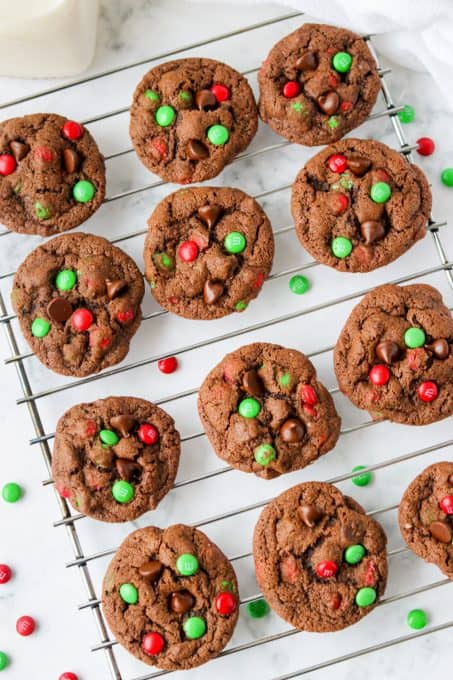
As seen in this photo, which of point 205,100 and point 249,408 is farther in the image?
point 205,100

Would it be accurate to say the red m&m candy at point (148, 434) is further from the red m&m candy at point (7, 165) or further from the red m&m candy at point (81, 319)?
the red m&m candy at point (7, 165)

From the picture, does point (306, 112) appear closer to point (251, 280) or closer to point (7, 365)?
point (251, 280)

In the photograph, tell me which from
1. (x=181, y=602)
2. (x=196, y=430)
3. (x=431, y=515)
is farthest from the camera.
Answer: (x=196, y=430)

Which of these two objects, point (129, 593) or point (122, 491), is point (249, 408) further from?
point (129, 593)

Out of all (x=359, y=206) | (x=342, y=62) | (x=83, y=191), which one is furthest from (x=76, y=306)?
(x=342, y=62)

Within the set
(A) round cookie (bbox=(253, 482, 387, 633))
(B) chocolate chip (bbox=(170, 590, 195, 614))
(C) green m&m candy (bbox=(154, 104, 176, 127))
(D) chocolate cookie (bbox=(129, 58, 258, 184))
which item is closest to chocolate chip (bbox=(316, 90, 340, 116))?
(D) chocolate cookie (bbox=(129, 58, 258, 184))

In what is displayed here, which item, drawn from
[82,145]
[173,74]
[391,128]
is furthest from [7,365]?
[391,128]
